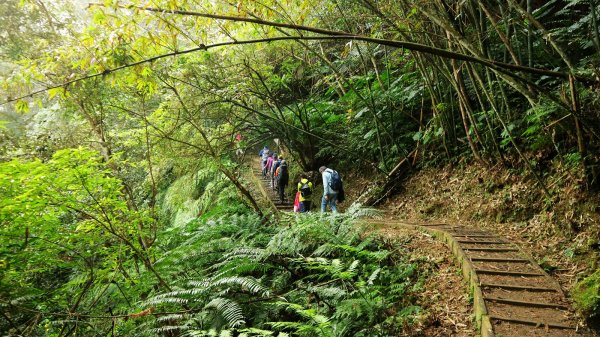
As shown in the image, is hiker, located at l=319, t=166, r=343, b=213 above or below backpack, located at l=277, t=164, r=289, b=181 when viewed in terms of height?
below

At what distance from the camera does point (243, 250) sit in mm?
5477

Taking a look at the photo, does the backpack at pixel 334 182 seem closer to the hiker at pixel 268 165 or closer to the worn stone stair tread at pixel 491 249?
the worn stone stair tread at pixel 491 249

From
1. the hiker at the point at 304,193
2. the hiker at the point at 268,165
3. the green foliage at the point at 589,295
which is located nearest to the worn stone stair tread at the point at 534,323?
the green foliage at the point at 589,295

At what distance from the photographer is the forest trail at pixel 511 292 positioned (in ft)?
10.8

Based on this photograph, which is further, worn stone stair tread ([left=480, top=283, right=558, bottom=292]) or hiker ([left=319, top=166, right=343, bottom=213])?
hiker ([left=319, top=166, right=343, bottom=213])

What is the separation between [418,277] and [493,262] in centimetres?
102

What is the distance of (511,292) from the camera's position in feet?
12.7

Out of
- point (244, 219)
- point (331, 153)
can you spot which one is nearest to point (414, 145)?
point (331, 153)

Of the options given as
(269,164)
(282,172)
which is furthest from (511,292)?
(269,164)

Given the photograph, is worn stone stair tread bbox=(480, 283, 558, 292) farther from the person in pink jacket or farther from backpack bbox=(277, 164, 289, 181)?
the person in pink jacket

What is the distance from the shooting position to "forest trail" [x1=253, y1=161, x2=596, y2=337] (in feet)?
10.8

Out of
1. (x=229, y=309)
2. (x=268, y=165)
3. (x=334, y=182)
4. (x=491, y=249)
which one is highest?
(x=268, y=165)

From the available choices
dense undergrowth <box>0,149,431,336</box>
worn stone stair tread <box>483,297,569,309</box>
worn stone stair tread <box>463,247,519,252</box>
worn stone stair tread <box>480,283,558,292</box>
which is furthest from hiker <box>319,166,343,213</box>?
worn stone stair tread <box>483,297,569,309</box>

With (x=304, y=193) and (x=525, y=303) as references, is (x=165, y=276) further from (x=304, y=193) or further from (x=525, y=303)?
(x=525, y=303)
